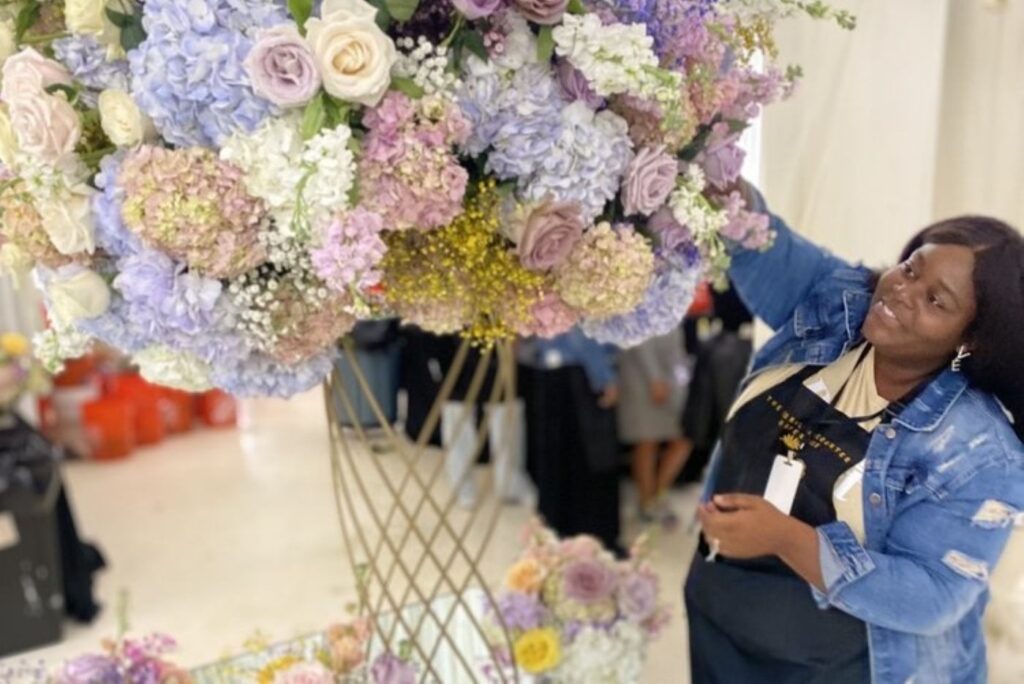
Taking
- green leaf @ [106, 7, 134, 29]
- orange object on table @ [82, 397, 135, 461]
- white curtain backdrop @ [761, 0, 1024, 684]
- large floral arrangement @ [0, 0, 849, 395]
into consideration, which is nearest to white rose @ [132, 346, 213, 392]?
large floral arrangement @ [0, 0, 849, 395]

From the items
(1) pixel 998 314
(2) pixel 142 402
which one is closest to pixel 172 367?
(1) pixel 998 314

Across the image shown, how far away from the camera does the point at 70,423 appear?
14.2ft

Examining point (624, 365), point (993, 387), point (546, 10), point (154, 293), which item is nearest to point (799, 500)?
point (993, 387)

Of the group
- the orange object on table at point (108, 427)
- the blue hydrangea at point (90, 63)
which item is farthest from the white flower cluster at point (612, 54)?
the orange object on table at point (108, 427)

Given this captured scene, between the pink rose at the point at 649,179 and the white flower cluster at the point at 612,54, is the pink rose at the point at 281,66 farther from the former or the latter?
the pink rose at the point at 649,179

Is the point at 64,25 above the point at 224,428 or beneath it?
above

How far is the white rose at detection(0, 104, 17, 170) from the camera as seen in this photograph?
998 millimetres

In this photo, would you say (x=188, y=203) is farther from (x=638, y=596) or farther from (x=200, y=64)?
→ (x=638, y=596)

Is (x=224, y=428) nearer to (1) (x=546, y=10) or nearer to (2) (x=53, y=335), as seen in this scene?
(2) (x=53, y=335)

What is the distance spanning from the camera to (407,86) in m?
0.93

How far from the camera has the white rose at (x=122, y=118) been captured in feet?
3.10

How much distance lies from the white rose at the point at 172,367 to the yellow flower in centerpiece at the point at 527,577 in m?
0.80

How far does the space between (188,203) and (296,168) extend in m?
0.11

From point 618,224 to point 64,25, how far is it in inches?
25.8
